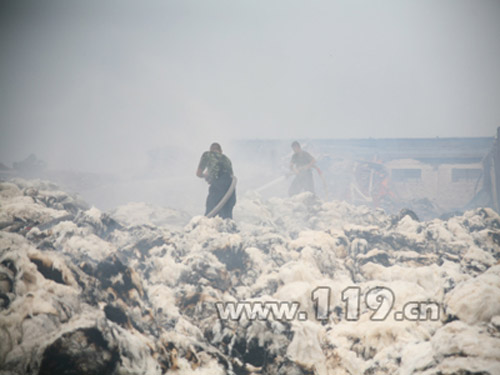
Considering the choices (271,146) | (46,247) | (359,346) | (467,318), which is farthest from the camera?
(271,146)

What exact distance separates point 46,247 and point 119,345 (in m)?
1.54

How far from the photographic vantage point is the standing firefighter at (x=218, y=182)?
4.26 metres

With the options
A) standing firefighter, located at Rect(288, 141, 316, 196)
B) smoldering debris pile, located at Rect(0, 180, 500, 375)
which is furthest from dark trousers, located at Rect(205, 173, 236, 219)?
standing firefighter, located at Rect(288, 141, 316, 196)

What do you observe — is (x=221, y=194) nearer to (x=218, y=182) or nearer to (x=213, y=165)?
(x=218, y=182)

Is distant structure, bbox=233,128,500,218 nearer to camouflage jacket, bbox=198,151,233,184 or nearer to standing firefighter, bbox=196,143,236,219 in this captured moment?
standing firefighter, bbox=196,143,236,219

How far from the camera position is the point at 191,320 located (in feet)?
6.64

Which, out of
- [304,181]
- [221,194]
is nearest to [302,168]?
[304,181]

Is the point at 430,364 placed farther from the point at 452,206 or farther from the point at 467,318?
the point at 452,206

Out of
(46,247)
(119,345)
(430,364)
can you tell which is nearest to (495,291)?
(430,364)
